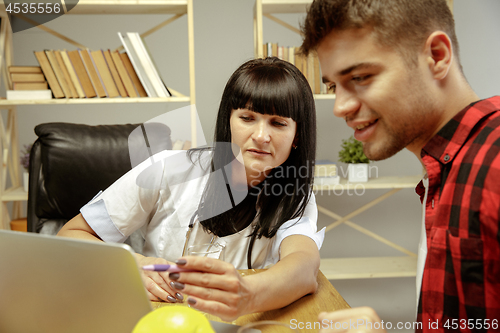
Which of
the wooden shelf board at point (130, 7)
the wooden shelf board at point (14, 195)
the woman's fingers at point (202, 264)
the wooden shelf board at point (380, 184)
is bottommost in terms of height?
the wooden shelf board at point (14, 195)

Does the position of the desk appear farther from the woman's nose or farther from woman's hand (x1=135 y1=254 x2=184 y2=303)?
the woman's nose

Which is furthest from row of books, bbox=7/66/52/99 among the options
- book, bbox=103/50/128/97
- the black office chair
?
the black office chair

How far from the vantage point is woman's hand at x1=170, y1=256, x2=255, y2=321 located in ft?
2.03

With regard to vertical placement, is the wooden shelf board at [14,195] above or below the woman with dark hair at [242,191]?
below

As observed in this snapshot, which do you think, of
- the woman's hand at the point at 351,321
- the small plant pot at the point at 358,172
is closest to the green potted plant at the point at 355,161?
the small plant pot at the point at 358,172

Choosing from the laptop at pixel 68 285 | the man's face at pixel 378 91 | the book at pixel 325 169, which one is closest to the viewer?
the laptop at pixel 68 285

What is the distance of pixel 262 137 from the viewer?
1.18 meters

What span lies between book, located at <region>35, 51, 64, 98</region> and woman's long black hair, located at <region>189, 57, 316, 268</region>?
1.04 m

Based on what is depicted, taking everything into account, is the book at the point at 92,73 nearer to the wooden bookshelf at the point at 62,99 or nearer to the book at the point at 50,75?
the wooden bookshelf at the point at 62,99

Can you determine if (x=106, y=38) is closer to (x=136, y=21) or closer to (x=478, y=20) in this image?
(x=136, y=21)

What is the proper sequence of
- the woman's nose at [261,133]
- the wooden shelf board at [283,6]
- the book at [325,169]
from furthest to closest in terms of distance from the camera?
1. the book at [325,169]
2. the wooden shelf board at [283,6]
3. the woman's nose at [261,133]

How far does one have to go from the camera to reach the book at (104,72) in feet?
6.40

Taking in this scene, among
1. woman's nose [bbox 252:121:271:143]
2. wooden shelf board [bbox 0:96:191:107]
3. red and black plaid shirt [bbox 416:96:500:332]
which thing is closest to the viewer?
red and black plaid shirt [bbox 416:96:500:332]

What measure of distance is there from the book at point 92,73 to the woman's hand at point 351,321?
68.5 inches
